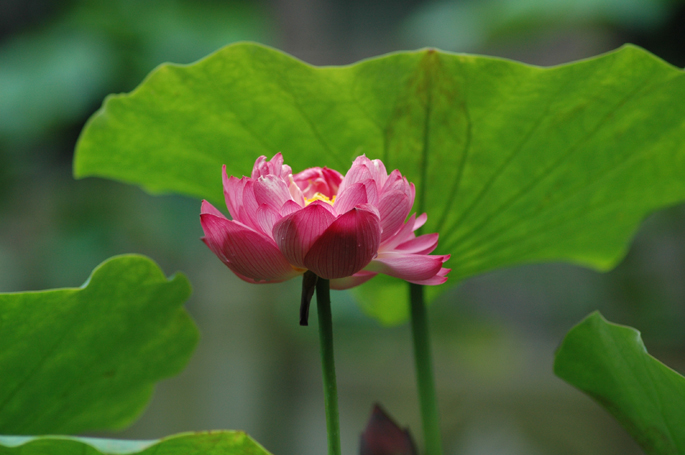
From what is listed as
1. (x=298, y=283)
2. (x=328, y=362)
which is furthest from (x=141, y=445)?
(x=298, y=283)

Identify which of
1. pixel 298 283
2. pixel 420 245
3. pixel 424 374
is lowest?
pixel 298 283

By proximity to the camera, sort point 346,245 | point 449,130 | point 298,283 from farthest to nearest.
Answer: point 298,283 → point 449,130 → point 346,245

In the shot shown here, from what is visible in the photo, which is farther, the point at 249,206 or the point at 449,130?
the point at 449,130

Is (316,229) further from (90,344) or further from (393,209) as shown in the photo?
(90,344)

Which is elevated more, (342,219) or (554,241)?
(342,219)

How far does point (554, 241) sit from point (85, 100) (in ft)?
3.70

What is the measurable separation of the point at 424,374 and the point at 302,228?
157 millimetres

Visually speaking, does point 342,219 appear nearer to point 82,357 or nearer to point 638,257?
point 82,357

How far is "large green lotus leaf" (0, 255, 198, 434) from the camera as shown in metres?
0.28

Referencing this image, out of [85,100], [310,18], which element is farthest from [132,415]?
[310,18]

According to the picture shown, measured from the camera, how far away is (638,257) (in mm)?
1354

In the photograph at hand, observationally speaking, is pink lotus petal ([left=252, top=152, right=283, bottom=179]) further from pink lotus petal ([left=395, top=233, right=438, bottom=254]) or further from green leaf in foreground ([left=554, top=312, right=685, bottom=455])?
green leaf in foreground ([left=554, top=312, right=685, bottom=455])

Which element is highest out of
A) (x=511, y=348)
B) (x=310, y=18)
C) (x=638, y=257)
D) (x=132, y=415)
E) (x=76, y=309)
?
(x=76, y=309)

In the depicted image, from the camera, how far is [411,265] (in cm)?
23
